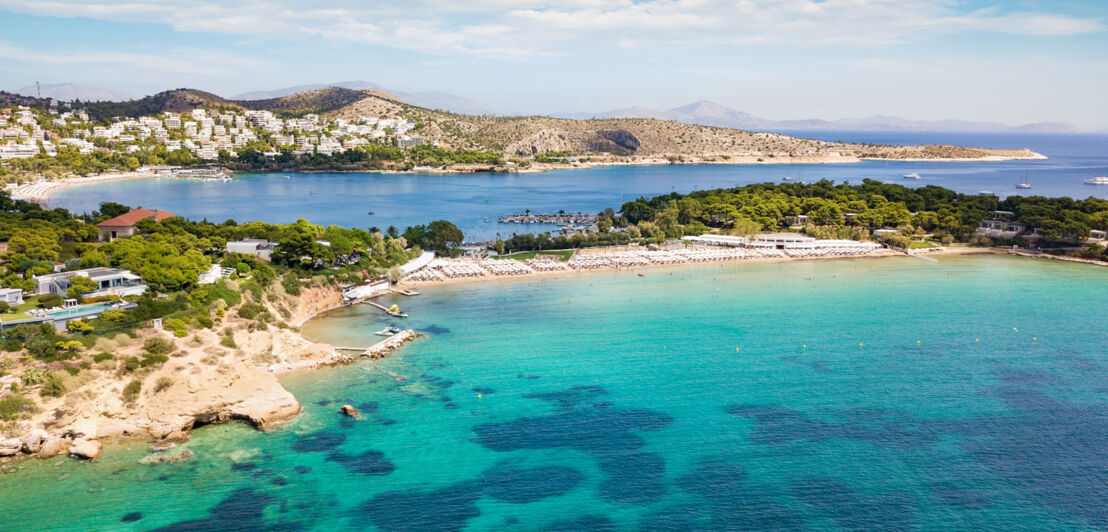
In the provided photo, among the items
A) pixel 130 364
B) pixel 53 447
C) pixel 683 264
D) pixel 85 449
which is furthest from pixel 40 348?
pixel 683 264

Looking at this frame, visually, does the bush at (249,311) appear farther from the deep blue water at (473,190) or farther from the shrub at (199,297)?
the deep blue water at (473,190)

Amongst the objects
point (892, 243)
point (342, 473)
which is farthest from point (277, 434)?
point (892, 243)

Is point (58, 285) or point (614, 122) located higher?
point (614, 122)

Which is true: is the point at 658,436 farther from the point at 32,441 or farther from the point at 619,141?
the point at 619,141

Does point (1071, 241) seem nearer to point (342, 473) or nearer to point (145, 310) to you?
point (342, 473)

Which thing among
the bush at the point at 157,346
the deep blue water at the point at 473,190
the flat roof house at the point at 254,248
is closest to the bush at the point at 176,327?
the bush at the point at 157,346

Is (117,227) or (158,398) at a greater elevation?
(117,227)
